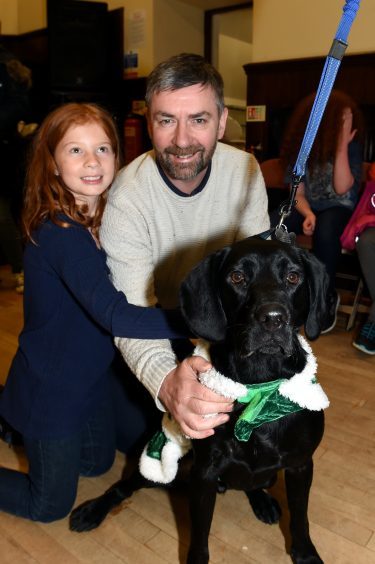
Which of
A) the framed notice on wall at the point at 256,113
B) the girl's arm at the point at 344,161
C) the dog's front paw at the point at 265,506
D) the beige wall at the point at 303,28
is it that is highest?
the beige wall at the point at 303,28

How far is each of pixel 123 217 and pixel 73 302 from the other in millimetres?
286

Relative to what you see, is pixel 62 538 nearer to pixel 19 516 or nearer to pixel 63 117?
pixel 19 516

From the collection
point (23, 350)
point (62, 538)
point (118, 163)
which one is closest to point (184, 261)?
point (118, 163)

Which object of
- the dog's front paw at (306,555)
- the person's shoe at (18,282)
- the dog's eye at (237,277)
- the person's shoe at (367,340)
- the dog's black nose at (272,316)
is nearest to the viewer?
the dog's black nose at (272,316)

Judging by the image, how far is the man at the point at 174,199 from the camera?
1.45 m

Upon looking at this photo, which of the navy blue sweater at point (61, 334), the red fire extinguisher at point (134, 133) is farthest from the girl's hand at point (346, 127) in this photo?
the red fire extinguisher at point (134, 133)

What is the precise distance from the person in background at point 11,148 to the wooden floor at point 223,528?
2.42 meters

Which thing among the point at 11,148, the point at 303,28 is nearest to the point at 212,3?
the point at 303,28

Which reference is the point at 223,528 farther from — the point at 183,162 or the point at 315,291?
the point at 183,162

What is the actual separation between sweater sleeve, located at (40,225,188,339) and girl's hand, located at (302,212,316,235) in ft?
6.23

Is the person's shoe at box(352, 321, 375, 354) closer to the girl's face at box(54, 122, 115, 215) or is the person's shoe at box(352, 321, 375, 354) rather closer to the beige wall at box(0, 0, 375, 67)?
the girl's face at box(54, 122, 115, 215)

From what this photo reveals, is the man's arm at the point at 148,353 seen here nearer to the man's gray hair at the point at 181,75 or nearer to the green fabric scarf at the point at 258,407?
the green fabric scarf at the point at 258,407

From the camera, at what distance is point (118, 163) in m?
1.61

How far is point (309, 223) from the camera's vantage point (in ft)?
9.79
